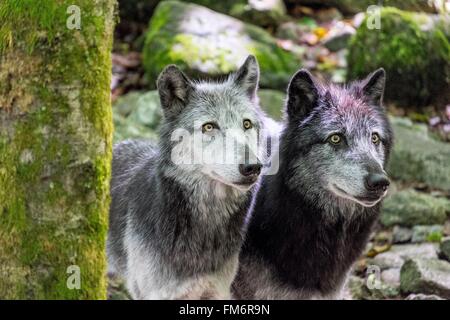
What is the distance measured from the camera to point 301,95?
5.77 m

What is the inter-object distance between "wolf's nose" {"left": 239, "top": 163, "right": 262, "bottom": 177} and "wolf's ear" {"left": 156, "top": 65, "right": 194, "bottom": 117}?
0.92m

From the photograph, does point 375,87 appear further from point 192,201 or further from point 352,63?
point 352,63

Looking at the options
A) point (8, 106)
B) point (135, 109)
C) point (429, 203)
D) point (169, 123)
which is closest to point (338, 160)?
point (169, 123)

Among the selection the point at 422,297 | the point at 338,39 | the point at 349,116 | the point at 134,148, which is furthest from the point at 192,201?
the point at 338,39

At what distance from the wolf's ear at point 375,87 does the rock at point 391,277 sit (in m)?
2.13

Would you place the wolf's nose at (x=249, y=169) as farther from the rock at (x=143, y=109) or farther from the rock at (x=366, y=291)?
the rock at (x=143, y=109)

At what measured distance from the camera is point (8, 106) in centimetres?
441

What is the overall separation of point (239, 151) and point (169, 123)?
0.76 metres

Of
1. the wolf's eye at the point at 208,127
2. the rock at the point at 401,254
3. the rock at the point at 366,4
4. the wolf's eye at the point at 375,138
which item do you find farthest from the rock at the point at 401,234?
the rock at the point at 366,4

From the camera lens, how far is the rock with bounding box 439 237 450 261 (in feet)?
23.7

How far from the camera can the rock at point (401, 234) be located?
8148 mm

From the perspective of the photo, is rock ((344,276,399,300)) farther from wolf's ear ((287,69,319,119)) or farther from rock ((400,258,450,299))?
wolf's ear ((287,69,319,119))

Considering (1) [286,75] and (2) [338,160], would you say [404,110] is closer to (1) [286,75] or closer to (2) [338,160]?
(1) [286,75]

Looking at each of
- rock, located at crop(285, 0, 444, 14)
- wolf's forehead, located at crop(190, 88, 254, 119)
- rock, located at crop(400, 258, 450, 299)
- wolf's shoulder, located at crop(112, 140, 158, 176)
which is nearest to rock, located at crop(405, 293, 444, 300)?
rock, located at crop(400, 258, 450, 299)
